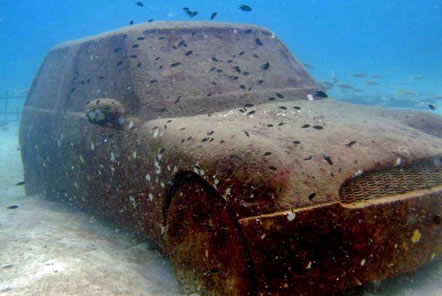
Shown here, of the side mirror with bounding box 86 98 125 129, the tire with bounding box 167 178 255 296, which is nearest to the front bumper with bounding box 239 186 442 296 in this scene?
the tire with bounding box 167 178 255 296

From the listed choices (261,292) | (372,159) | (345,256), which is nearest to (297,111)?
(372,159)

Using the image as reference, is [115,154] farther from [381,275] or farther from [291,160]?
[381,275]

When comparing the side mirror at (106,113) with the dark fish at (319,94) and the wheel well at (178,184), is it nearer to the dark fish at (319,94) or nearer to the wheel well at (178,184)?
the wheel well at (178,184)

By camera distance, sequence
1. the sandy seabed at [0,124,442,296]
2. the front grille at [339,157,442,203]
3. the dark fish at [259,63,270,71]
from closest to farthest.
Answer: the front grille at [339,157,442,203]
the sandy seabed at [0,124,442,296]
the dark fish at [259,63,270,71]

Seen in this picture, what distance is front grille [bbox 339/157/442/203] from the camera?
7.31ft

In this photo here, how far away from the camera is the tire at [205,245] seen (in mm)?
2107

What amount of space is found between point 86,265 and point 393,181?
2.40 metres

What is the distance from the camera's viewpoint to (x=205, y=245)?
7.57 ft

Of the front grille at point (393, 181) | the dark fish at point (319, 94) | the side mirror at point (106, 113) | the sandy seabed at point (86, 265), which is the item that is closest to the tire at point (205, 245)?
the sandy seabed at point (86, 265)

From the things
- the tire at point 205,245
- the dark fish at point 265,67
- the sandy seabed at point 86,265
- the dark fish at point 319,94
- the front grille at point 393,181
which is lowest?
the sandy seabed at point 86,265

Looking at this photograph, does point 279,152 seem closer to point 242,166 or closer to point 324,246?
point 242,166

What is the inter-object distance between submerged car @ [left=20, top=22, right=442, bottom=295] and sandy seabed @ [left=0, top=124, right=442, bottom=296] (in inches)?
7.9

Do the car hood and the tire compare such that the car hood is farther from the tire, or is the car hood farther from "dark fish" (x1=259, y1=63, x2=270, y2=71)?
"dark fish" (x1=259, y1=63, x2=270, y2=71)

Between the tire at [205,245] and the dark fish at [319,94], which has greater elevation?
the dark fish at [319,94]
